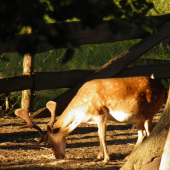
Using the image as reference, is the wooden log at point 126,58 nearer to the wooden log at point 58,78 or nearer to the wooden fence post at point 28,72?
the wooden log at point 58,78

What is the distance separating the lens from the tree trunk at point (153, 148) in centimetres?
288

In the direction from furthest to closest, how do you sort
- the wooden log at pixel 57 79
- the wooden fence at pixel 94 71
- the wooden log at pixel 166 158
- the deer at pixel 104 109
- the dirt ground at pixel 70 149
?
the wooden log at pixel 57 79
the wooden fence at pixel 94 71
the deer at pixel 104 109
the dirt ground at pixel 70 149
the wooden log at pixel 166 158

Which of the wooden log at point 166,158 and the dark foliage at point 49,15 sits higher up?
the dark foliage at point 49,15

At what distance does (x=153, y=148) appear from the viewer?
290 cm

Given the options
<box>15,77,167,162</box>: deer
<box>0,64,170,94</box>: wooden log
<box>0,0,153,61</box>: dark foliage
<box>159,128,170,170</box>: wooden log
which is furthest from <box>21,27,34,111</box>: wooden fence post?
<box>0,0,153,61</box>: dark foliage

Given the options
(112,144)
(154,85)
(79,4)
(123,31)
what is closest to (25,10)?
(79,4)

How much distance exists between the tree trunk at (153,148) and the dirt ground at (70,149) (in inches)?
22.7

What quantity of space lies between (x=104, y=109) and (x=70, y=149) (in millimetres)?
749

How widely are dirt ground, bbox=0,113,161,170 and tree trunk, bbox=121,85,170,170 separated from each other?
58cm

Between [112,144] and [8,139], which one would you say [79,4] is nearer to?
[112,144]

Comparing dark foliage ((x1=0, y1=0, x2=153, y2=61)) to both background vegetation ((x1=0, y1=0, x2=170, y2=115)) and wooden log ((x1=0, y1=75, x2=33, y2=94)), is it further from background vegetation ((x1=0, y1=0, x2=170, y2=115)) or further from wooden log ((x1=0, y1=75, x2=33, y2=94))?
background vegetation ((x1=0, y1=0, x2=170, y2=115))

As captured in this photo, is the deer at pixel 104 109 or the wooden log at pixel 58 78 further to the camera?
the wooden log at pixel 58 78

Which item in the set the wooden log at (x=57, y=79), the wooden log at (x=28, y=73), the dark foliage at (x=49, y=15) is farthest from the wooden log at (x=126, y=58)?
the dark foliage at (x=49, y=15)

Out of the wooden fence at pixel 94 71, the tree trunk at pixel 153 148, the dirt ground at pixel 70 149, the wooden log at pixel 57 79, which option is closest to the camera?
the tree trunk at pixel 153 148
